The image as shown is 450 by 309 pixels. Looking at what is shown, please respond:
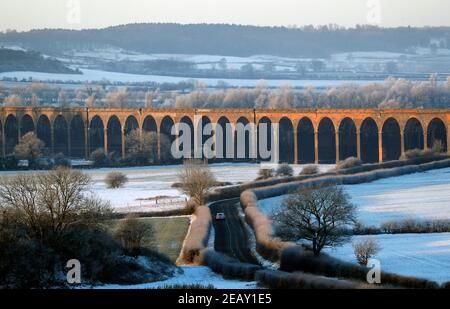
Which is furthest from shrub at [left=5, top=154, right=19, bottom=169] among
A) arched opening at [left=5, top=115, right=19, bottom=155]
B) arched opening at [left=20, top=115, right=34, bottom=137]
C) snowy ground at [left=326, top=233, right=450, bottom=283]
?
snowy ground at [left=326, top=233, right=450, bottom=283]

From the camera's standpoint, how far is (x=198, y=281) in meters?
28.4

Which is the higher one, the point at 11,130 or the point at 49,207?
the point at 11,130

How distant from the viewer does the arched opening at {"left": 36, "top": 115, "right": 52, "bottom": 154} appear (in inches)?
3723

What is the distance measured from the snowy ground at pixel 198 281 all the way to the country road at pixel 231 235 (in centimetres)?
287

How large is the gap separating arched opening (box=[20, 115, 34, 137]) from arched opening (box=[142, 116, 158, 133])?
12632mm

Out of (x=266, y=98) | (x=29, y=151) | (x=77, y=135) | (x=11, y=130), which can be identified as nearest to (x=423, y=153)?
(x=29, y=151)

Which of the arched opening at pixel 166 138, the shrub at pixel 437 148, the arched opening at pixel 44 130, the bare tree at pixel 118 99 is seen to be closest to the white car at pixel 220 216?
the shrub at pixel 437 148

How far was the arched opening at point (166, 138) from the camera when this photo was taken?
269 feet

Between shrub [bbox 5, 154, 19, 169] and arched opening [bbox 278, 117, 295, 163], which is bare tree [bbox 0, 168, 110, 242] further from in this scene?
arched opening [bbox 278, 117, 295, 163]

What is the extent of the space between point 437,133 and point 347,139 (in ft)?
28.0

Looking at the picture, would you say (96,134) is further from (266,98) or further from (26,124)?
(266,98)

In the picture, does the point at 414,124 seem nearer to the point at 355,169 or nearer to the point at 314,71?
the point at 355,169

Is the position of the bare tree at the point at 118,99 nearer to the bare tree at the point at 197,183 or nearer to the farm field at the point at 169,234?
the bare tree at the point at 197,183

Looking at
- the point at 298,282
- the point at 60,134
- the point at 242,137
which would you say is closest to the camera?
the point at 298,282
